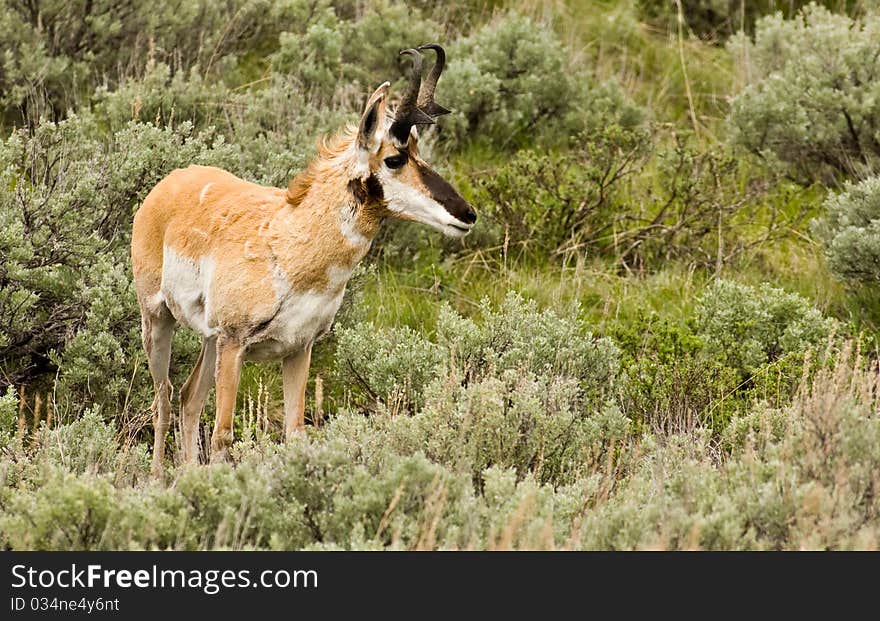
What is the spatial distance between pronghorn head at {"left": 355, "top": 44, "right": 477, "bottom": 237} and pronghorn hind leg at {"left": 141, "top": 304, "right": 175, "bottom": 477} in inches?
63.8

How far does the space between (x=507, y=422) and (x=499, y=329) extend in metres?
1.75

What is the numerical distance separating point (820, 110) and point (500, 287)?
3.22m

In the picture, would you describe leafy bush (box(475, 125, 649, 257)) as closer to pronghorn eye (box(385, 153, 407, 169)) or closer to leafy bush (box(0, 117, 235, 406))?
leafy bush (box(0, 117, 235, 406))

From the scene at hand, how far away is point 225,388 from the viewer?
6.62 meters

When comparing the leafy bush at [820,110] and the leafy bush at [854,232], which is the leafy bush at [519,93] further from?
the leafy bush at [854,232]

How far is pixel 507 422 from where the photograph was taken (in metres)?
6.32

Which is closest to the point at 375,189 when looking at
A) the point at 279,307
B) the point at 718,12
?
the point at 279,307

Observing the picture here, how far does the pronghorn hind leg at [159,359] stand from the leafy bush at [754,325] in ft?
11.2

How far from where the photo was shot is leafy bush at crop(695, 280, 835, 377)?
8422mm

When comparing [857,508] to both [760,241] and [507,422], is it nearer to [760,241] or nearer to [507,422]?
[507,422]

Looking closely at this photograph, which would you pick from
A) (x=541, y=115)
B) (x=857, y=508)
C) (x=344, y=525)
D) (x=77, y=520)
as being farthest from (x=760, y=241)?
(x=77, y=520)

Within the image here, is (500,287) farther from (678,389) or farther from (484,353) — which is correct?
(678,389)

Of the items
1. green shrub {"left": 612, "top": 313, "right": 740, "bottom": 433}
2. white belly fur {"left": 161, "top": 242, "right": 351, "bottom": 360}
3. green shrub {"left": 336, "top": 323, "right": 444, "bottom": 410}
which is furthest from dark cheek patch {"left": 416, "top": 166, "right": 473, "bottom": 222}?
green shrub {"left": 612, "top": 313, "right": 740, "bottom": 433}

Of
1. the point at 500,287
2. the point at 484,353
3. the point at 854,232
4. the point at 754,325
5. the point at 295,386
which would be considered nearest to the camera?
the point at 295,386
